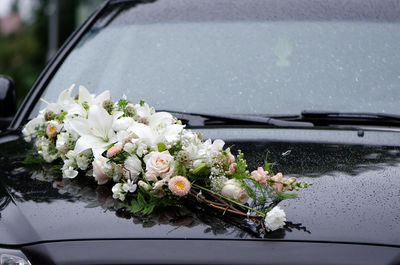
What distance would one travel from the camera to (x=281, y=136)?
2.70 meters

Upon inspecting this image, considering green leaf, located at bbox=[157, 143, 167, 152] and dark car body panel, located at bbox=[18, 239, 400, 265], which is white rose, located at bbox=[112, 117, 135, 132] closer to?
green leaf, located at bbox=[157, 143, 167, 152]

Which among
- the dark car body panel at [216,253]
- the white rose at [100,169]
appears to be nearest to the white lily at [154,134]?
the white rose at [100,169]

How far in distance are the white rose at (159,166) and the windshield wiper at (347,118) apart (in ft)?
2.89

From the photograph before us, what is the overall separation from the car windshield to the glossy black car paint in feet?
1.74

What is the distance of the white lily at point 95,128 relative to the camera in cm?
246

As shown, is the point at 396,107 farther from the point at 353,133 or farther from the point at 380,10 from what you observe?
the point at 380,10

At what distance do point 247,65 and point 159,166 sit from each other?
1106 millimetres

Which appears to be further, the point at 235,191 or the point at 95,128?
the point at 95,128

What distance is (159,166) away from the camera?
2.22m

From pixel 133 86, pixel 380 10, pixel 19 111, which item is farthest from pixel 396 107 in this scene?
pixel 19 111

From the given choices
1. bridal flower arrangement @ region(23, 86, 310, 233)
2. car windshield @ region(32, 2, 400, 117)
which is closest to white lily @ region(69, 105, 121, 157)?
bridal flower arrangement @ region(23, 86, 310, 233)

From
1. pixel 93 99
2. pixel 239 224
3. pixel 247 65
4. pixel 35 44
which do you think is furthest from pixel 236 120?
pixel 35 44

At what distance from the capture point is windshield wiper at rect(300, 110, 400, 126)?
291 centimetres

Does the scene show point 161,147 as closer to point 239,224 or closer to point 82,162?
point 82,162
